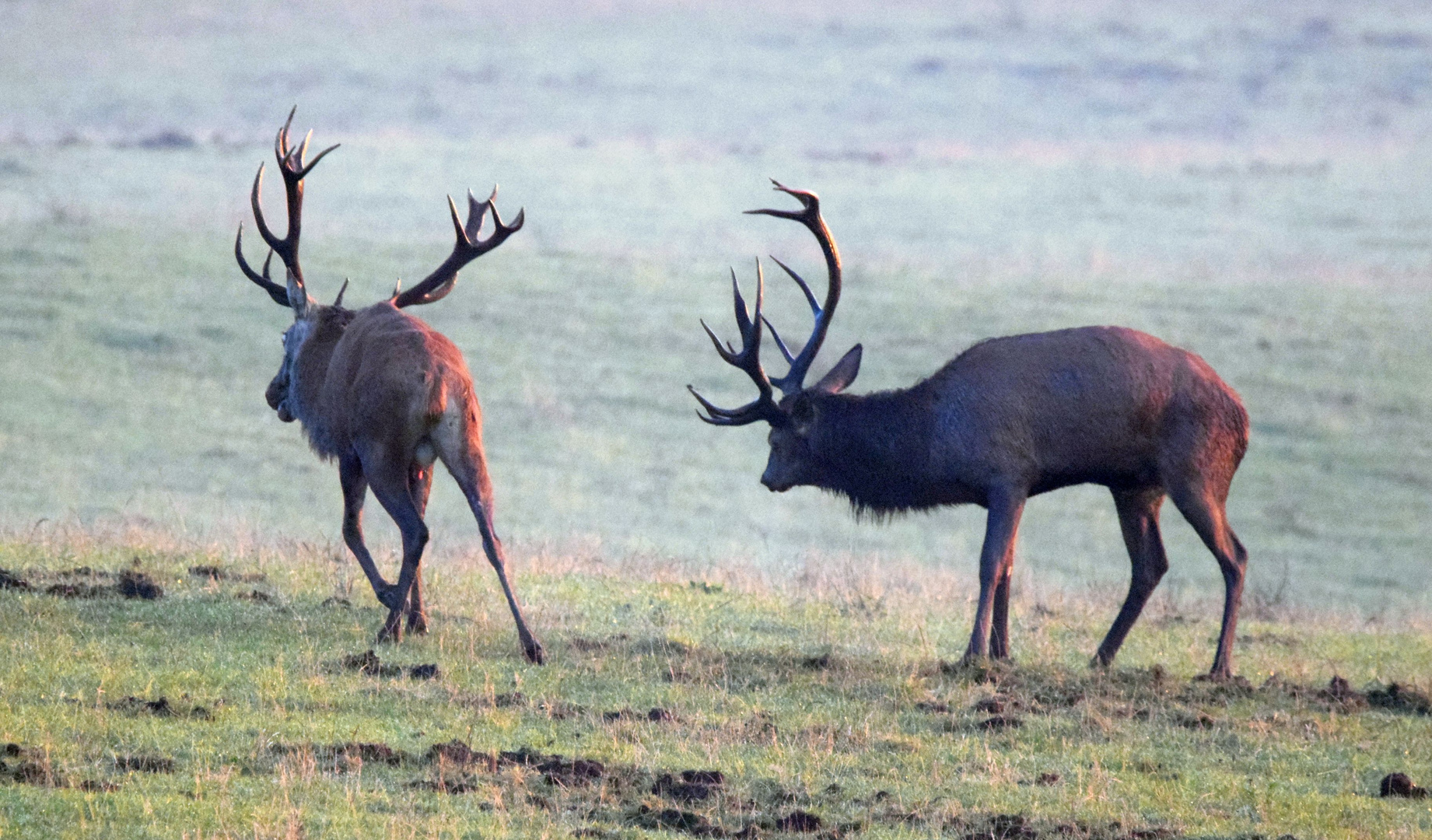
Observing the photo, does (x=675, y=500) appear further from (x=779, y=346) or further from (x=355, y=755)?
(x=355, y=755)

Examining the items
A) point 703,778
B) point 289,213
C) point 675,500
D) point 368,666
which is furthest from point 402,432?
point 675,500

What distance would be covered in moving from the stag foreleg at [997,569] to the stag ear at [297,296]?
4718 millimetres

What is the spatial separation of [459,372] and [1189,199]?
39.6m

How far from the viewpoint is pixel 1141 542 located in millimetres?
12734

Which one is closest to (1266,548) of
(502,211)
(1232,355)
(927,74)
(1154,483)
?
(1232,355)

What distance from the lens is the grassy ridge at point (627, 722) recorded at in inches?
306

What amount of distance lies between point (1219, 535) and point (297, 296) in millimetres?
6215

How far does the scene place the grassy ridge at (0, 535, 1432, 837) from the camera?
777 centimetres

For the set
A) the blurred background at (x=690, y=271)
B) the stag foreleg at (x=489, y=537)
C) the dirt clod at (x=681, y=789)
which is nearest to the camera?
the dirt clod at (x=681, y=789)

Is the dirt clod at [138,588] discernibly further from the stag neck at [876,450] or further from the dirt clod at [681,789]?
the dirt clod at [681,789]

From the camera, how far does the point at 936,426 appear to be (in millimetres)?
12320

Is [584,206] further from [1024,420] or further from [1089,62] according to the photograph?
[1089,62]

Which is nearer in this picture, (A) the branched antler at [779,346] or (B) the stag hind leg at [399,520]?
(B) the stag hind leg at [399,520]

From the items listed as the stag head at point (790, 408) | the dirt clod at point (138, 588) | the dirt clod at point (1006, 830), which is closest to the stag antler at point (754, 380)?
the stag head at point (790, 408)
